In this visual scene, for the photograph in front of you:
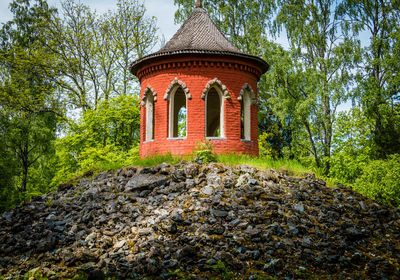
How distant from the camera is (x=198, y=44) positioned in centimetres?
1462

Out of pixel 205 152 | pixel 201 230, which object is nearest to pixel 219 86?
pixel 205 152

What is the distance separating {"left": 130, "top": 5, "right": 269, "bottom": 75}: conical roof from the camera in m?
14.1

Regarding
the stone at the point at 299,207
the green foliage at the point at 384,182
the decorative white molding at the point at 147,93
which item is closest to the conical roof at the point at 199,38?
the decorative white molding at the point at 147,93

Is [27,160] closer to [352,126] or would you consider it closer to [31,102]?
[31,102]

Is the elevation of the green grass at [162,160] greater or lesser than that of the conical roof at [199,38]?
lesser

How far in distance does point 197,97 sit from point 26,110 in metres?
15.4

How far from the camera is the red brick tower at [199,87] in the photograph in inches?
563

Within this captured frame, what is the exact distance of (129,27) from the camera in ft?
85.7

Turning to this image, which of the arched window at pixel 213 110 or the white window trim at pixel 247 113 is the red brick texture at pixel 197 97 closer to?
the white window trim at pixel 247 113

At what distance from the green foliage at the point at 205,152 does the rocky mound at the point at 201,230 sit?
2.48 feet

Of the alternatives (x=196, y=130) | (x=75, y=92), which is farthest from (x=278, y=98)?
(x=75, y=92)

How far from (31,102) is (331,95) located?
18752mm

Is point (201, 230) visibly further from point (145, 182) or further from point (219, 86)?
point (219, 86)

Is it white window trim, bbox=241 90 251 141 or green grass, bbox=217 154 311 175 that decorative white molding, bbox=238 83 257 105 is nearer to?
white window trim, bbox=241 90 251 141
